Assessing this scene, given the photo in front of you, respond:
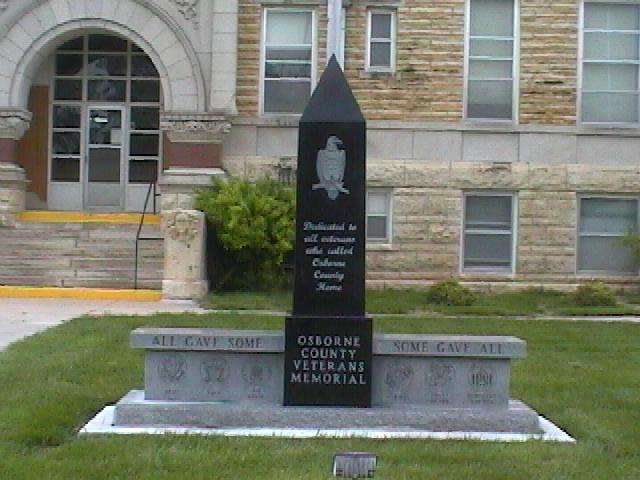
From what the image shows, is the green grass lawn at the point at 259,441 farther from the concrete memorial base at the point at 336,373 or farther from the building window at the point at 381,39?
the building window at the point at 381,39

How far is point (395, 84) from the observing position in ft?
71.3

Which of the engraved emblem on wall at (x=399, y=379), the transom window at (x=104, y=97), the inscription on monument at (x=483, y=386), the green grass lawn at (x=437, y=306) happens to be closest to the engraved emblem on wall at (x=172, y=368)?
the engraved emblem on wall at (x=399, y=379)

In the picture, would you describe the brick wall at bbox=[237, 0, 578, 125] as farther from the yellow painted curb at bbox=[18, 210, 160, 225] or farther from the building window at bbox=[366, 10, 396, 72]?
the yellow painted curb at bbox=[18, 210, 160, 225]

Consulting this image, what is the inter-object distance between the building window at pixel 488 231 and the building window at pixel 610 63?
237 centimetres

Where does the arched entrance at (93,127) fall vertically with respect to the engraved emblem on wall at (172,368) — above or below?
above

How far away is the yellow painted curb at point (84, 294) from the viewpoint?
19.3 metres

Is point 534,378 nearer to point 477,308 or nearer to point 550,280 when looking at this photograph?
point 477,308

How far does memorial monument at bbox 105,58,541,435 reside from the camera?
8.70m

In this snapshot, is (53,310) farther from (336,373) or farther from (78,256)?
(336,373)

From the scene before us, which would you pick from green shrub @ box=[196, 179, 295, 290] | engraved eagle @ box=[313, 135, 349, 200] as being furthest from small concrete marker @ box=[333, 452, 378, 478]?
green shrub @ box=[196, 179, 295, 290]

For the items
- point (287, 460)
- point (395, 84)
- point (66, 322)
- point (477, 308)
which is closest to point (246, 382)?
point (287, 460)

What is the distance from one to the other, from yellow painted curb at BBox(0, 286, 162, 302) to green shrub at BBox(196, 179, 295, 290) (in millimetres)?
1357

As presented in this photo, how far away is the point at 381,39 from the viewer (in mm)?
21828

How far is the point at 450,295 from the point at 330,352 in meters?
10.9
